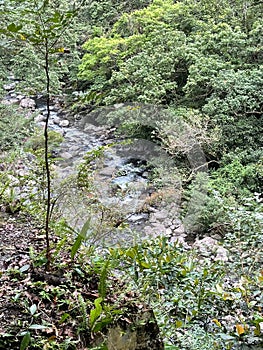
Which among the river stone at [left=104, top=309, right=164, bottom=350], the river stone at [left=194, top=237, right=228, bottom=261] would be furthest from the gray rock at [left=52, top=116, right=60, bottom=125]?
the river stone at [left=104, top=309, right=164, bottom=350]

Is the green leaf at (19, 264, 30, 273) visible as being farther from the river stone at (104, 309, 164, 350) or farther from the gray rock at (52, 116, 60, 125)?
the gray rock at (52, 116, 60, 125)

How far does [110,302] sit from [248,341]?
1.79 feet

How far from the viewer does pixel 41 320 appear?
3.22ft

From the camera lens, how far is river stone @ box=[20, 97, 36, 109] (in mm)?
7448

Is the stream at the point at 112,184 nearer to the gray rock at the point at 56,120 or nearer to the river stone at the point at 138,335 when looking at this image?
the gray rock at the point at 56,120

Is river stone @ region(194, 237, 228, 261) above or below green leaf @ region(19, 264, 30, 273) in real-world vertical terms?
below

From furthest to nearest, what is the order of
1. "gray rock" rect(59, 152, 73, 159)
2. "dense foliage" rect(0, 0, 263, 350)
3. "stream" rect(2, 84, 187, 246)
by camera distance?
"gray rock" rect(59, 152, 73, 159), "stream" rect(2, 84, 187, 246), "dense foliage" rect(0, 0, 263, 350)

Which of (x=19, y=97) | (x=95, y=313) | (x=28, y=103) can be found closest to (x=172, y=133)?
(x=28, y=103)

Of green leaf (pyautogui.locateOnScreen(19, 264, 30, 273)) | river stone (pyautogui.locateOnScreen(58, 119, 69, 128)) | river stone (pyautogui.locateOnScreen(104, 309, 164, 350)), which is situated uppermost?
green leaf (pyautogui.locateOnScreen(19, 264, 30, 273))

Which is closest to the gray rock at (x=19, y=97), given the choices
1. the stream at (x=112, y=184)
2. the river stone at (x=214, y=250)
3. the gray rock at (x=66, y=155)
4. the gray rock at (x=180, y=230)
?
the stream at (x=112, y=184)

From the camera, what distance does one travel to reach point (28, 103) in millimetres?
7586

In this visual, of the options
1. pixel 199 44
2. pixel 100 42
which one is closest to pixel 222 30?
pixel 199 44

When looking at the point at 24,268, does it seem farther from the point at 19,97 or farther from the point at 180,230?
the point at 19,97

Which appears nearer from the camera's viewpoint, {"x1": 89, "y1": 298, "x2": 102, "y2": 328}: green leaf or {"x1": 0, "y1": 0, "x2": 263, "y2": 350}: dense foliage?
{"x1": 89, "y1": 298, "x2": 102, "y2": 328}: green leaf
